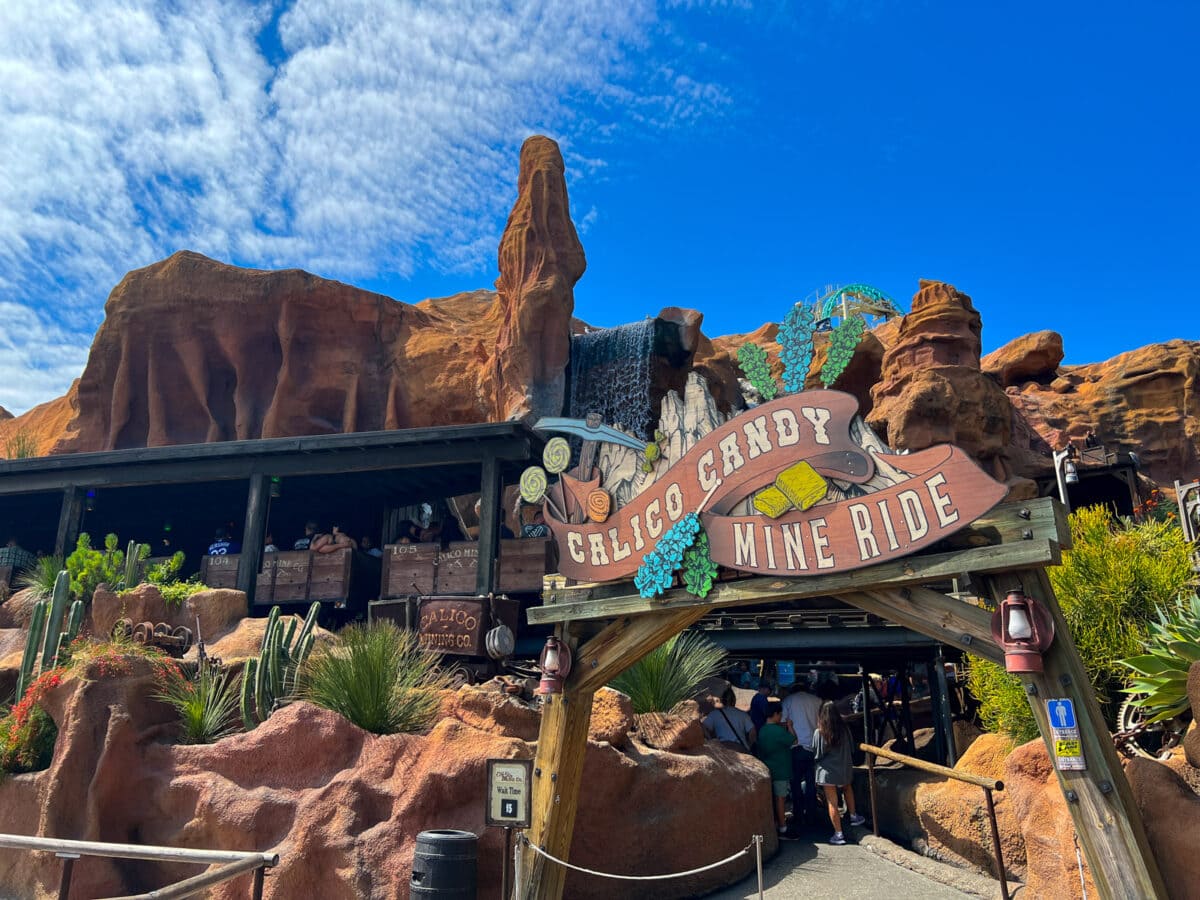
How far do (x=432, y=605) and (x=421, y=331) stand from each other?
17582 millimetres

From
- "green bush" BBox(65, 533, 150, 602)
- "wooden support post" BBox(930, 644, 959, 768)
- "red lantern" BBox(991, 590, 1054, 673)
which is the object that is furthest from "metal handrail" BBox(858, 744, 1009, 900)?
"green bush" BBox(65, 533, 150, 602)

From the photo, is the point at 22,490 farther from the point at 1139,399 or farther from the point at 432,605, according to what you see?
the point at 1139,399

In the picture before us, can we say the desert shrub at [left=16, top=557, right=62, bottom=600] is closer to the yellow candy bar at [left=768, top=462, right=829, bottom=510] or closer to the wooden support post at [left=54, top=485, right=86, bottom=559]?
the wooden support post at [left=54, top=485, right=86, bottom=559]

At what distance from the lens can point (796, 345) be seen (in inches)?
254

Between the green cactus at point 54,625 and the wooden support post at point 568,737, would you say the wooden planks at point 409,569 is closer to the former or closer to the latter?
the green cactus at point 54,625

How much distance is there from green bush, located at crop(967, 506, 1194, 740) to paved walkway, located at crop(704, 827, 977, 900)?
1852 mm

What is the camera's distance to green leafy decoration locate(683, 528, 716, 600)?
248 inches

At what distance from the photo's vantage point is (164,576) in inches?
586

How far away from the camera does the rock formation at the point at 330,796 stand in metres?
7.17

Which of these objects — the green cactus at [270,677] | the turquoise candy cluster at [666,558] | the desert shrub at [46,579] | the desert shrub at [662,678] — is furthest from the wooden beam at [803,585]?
the desert shrub at [46,579]

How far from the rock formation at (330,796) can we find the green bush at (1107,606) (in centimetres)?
260

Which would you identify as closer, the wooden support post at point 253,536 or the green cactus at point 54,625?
the green cactus at point 54,625

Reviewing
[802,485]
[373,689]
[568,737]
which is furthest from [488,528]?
[802,485]

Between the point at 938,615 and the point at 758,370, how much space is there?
7.36 feet
